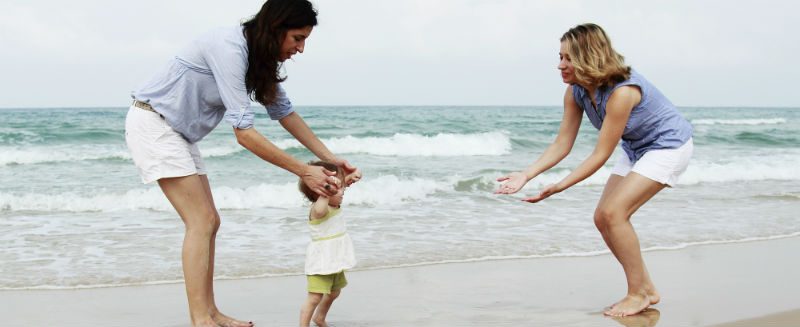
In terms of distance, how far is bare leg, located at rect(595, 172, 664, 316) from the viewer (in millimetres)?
4531

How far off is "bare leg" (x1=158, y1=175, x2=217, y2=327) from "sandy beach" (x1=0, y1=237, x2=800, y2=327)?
0.69 metres

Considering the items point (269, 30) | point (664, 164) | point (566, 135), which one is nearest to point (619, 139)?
point (664, 164)

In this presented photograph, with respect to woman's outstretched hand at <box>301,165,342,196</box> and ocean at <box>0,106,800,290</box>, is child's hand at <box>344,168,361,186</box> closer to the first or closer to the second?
woman's outstretched hand at <box>301,165,342,196</box>

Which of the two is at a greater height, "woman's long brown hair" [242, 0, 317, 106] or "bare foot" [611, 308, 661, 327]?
"woman's long brown hair" [242, 0, 317, 106]

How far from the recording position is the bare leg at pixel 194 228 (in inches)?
158

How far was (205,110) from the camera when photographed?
3.96 meters

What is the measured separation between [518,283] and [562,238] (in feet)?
6.79

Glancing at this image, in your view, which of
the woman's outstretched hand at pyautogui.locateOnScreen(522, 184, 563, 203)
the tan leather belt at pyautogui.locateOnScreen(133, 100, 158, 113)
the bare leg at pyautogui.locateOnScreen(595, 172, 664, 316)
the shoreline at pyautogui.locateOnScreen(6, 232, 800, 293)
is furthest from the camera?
the shoreline at pyautogui.locateOnScreen(6, 232, 800, 293)

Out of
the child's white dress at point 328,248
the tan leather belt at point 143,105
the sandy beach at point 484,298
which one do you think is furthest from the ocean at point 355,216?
the tan leather belt at point 143,105

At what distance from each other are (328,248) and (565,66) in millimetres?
1565

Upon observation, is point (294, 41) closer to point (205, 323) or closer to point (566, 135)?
point (205, 323)

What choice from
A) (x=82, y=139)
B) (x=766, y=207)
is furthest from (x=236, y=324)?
(x=82, y=139)

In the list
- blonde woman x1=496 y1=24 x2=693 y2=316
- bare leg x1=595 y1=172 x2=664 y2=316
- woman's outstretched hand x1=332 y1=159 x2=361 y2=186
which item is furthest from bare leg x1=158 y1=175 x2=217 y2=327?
Answer: bare leg x1=595 y1=172 x2=664 y2=316

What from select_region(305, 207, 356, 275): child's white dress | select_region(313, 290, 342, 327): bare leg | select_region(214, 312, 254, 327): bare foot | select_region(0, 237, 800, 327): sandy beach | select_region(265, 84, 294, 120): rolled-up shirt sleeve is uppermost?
select_region(265, 84, 294, 120): rolled-up shirt sleeve
